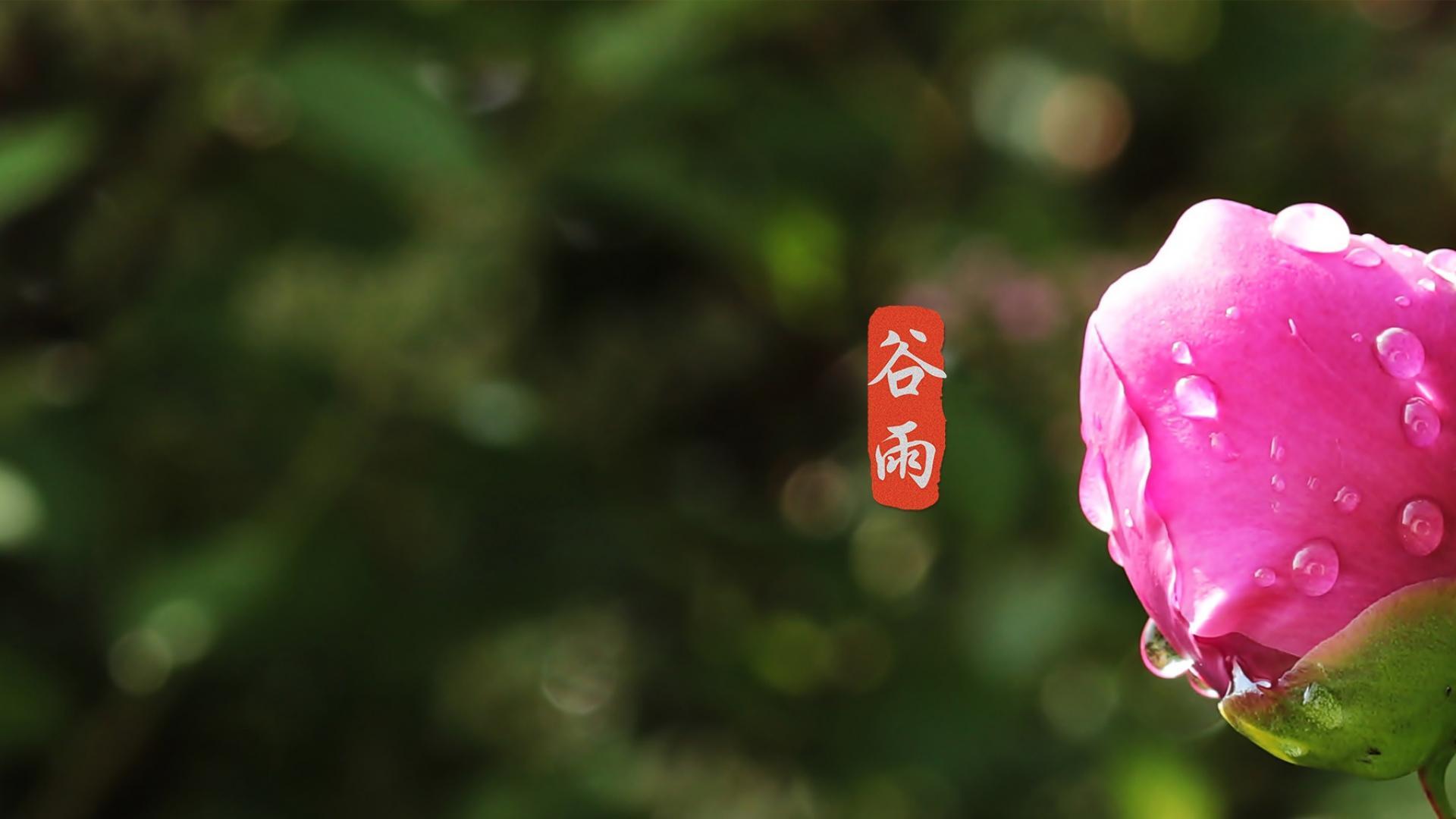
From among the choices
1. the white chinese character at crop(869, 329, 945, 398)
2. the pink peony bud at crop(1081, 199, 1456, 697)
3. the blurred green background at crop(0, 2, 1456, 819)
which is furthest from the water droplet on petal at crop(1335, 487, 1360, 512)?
the blurred green background at crop(0, 2, 1456, 819)

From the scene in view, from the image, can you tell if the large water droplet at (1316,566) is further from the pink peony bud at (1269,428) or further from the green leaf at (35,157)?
the green leaf at (35,157)

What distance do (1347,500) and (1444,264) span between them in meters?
0.06

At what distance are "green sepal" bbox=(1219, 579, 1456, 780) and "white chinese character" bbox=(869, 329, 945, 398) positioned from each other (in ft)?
0.36

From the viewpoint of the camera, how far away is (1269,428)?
0.30m

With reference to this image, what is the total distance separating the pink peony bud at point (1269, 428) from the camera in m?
0.30

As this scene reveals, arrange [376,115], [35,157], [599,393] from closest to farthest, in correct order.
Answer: [35,157] → [376,115] → [599,393]

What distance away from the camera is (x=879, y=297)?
4.00ft

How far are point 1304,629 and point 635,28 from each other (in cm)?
73

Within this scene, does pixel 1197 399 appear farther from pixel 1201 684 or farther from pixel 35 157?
pixel 35 157

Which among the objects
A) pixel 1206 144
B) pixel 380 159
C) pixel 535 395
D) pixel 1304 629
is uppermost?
pixel 1304 629

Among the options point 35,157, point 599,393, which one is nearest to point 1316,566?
point 35,157

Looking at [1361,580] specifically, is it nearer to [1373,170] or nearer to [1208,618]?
[1208,618]

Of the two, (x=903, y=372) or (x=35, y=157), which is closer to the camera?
(x=903, y=372)

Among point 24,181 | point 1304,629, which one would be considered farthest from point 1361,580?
point 24,181
